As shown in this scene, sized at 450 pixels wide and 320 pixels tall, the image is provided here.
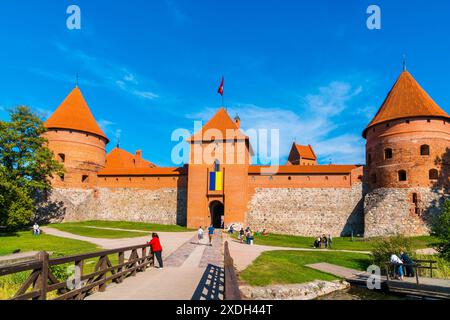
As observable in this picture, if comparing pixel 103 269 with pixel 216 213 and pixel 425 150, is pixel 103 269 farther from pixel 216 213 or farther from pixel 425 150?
pixel 425 150

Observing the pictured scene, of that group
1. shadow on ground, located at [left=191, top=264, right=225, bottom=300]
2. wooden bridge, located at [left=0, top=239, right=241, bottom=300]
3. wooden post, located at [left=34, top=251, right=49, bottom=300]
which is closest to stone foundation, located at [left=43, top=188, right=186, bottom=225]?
wooden bridge, located at [left=0, top=239, right=241, bottom=300]

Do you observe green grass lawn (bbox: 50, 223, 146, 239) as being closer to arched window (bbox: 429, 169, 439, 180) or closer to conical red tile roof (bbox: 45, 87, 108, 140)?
conical red tile roof (bbox: 45, 87, 108, 140)

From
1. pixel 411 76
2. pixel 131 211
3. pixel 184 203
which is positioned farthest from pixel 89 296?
pixel 411 76

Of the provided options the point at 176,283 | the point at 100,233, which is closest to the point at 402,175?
the point at 176,283

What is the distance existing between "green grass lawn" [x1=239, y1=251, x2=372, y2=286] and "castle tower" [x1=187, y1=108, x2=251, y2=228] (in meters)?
12.4

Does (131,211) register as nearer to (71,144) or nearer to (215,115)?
(71,144)

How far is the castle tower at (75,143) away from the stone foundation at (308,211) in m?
16.1

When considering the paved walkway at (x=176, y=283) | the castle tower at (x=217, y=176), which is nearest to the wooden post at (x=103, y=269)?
the paved walkway at (x=176, y=283)

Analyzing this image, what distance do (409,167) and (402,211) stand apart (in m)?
3.39

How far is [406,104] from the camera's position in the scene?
25.4 m

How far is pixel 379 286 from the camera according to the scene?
10828 mm

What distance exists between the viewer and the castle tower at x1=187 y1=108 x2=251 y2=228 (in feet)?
90.6

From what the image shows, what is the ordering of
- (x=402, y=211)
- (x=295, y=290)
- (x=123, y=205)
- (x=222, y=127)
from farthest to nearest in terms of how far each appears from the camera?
(x=123, y=205)
(x=222, y=127)
(x=402, y=211)
(x=295, y=290)

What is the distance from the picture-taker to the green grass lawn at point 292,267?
32.8 ft
